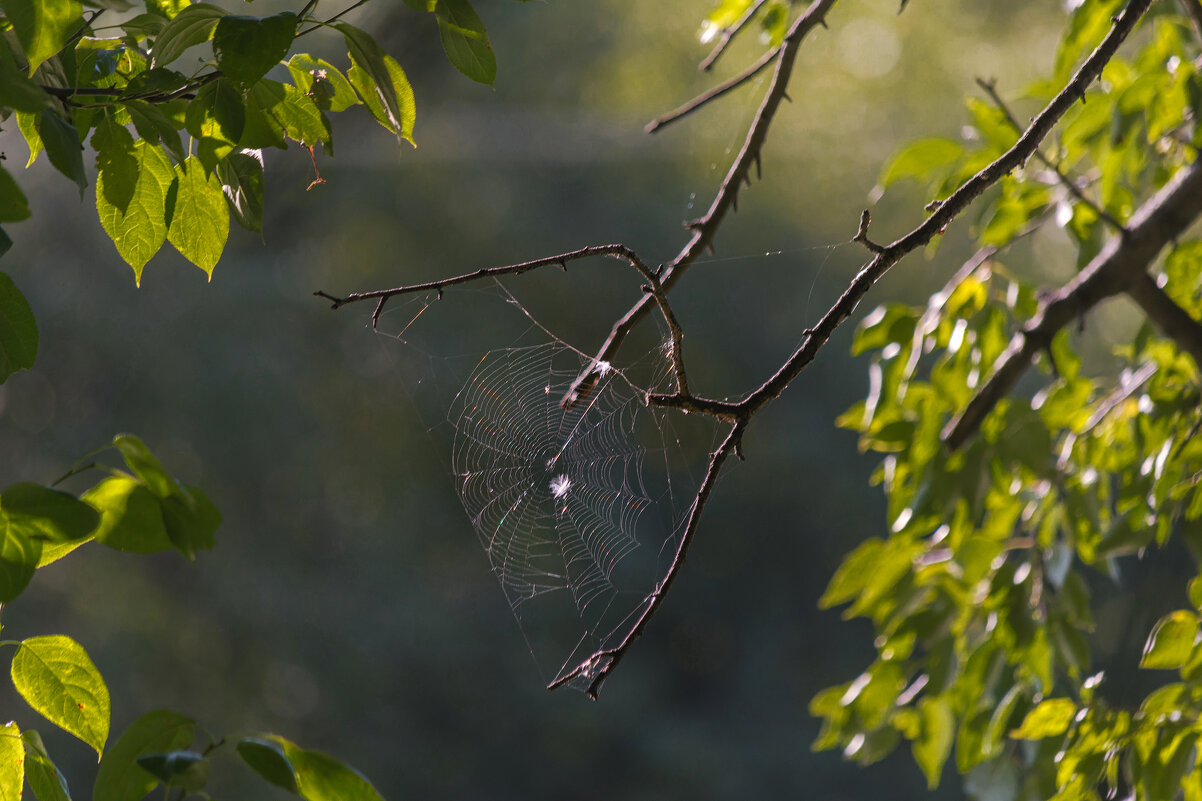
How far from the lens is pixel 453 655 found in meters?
4.30

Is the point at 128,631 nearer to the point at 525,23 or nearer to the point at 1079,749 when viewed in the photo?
the point at 525,23

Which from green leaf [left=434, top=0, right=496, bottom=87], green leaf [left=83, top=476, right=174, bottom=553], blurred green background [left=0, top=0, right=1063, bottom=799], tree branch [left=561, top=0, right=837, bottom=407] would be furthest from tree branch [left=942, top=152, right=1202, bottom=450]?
blurred green background [left=0, top=0, right=1063, bottom=799]

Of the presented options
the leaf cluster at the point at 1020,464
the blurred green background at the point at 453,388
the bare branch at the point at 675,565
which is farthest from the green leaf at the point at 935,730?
the blurred green background at the point at 453,388

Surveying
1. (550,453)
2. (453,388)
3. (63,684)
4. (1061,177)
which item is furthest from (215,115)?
(453,388)

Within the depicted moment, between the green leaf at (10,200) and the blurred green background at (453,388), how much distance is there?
3.25 metres

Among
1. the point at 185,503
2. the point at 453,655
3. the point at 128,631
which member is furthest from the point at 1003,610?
the point at 128,631

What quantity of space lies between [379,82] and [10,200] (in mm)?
204

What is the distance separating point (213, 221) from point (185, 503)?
0.17 meters

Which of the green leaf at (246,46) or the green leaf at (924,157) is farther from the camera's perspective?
the green leaf at (924,157)

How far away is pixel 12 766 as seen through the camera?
1.39 ft

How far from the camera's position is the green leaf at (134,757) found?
0.40 metres

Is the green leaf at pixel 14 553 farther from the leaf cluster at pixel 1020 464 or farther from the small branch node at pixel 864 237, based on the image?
the leaf cluster at pixel 1020 464

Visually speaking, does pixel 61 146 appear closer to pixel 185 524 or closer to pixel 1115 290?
pixel 185 524

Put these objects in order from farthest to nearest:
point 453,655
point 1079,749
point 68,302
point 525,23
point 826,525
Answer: point 826,525, point 525,23, point 453,655, point 68,302, point 1079,749
